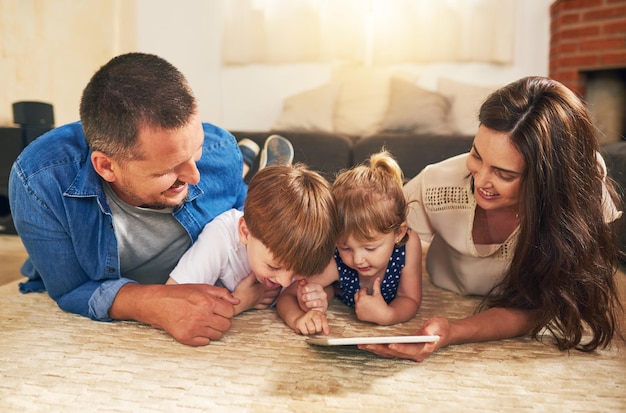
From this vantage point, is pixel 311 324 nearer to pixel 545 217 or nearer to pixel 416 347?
pixel 416 347

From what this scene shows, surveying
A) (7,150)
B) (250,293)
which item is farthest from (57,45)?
(250,293)

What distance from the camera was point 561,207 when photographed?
120cm

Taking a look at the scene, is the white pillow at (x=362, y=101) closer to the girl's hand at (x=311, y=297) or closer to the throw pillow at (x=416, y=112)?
the throw pillow at (x=416, y=112)

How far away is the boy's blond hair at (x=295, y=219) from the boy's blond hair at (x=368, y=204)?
1.4 inches

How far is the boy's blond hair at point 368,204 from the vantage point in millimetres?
1259

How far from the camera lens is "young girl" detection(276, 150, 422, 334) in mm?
1271

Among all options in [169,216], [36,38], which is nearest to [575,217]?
[169,216]

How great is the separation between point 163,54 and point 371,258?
3.11 metres

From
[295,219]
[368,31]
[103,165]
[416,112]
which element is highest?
[368,31]

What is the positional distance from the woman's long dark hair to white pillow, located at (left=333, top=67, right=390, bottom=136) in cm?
217

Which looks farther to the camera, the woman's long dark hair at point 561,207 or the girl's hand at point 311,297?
the girl's hand at point 311,297

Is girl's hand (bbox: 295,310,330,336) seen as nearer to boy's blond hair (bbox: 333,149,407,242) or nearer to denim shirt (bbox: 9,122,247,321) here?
boy's blond hair (bbox: 333,149,407,242)

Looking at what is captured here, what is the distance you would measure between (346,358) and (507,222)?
590 millimetres

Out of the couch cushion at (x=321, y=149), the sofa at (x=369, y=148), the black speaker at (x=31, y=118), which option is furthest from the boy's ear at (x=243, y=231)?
the black speaker at (x=31, y=118)
